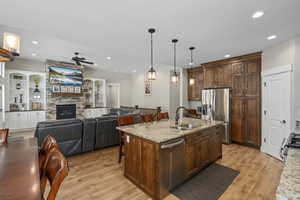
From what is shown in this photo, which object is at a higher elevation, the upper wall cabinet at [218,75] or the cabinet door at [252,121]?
the upper wall cabinet at [218,75]

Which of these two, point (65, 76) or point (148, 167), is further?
point (65, 76)

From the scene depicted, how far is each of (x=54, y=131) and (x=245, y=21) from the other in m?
4.37

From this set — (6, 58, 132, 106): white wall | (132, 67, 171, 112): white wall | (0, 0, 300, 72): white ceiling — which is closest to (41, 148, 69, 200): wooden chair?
(0, 0, 300, 72): white ceiling

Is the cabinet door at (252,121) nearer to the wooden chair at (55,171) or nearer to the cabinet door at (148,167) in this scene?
the cabinet door at (148,167)

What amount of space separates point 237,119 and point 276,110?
3.59 ft

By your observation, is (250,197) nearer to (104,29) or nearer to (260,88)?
(260,88)

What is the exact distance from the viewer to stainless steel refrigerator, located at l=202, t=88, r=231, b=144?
443 cm

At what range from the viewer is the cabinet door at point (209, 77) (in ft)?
16.4

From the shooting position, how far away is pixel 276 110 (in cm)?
342

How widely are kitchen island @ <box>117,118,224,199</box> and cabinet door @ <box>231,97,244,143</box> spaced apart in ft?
7.49

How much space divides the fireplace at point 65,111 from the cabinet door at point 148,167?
18.8 ft

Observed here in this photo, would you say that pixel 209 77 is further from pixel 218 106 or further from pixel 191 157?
pixel 191 157

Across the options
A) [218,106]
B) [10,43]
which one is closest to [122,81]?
[218,106]

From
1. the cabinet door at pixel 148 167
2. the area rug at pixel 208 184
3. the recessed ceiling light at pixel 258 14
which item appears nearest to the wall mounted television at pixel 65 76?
the cabinet door at pixel 148 167
